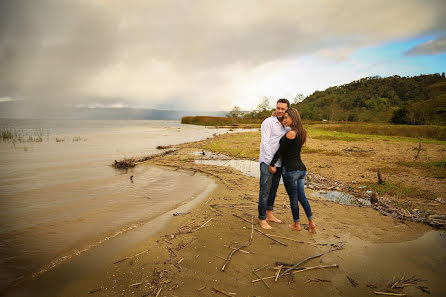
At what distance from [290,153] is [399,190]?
5.86m

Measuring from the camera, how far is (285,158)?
431 centimetres

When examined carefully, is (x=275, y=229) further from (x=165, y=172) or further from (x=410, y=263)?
(x=165, y=172)

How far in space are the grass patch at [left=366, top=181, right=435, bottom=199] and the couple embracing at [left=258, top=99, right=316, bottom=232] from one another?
15.2 ft

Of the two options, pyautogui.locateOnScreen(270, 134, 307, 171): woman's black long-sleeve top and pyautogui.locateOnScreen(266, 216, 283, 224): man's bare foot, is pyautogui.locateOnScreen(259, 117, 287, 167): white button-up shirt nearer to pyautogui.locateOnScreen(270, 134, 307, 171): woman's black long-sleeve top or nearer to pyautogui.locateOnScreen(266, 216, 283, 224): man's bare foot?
pyautogui.locateOnScreen(270, 134, 307, 171): woman's black long-sleeve top

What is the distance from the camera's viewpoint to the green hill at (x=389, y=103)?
53469mm

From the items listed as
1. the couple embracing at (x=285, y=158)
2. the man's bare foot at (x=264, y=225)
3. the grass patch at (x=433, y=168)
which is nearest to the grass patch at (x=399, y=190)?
the grass patch at (x=433, y=168)

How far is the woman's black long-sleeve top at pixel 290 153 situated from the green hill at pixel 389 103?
65733 millimetres

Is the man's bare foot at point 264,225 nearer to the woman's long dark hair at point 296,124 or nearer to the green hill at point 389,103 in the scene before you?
the woman's long dark hair at point 296,124

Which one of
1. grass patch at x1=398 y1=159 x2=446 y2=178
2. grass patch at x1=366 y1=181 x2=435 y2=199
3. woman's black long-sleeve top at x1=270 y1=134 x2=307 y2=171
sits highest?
woman's black long-sleeve top at x1=270 y1=134 x2=307 y2=171

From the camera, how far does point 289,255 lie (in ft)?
11.8

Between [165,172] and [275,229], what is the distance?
6974 mm

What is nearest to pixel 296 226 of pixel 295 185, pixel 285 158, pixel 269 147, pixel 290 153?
pixel 295 185

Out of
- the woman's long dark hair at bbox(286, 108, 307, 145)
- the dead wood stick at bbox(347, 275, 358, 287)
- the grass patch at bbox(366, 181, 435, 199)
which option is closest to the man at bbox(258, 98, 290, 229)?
the woman's long dark hair at bbox(286, 108, 307, 145)

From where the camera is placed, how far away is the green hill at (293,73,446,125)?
53469 millimetres
